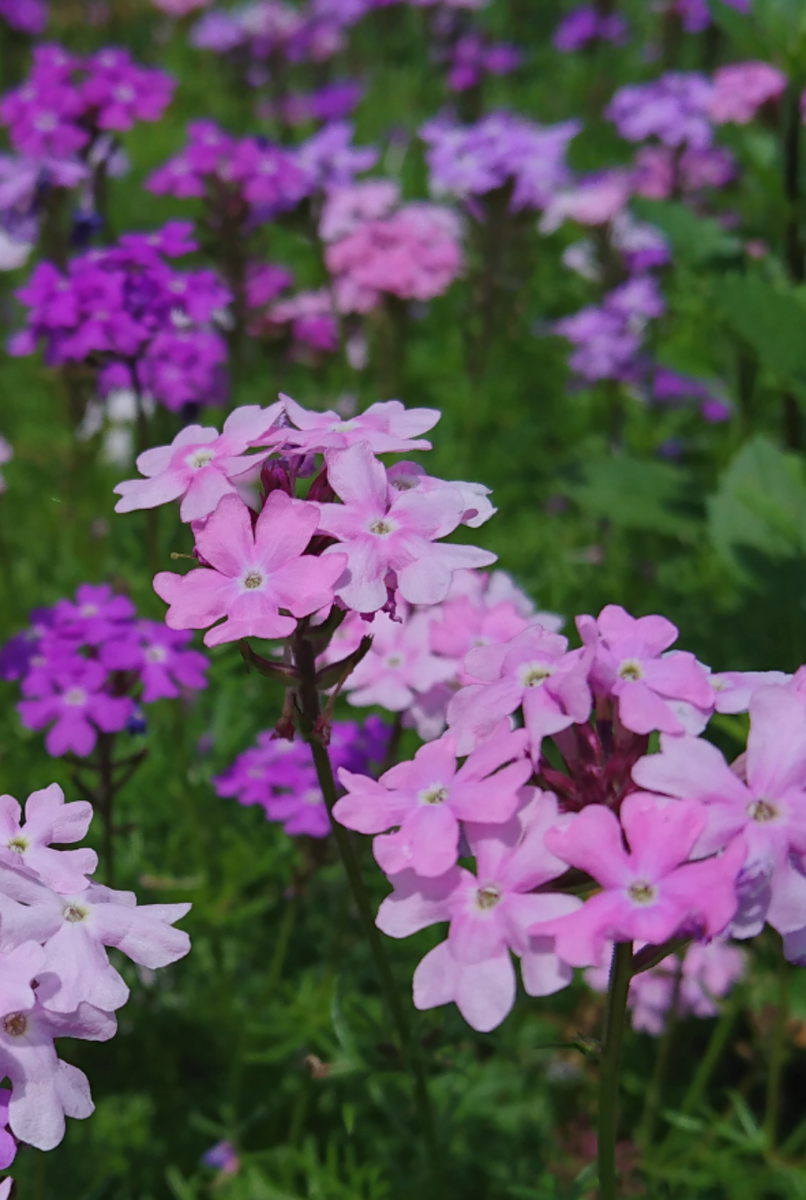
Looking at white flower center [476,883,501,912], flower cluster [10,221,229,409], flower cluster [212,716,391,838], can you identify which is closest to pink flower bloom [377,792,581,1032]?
white flower center [476,883,501,912]

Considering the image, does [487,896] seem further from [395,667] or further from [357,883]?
[395,667]

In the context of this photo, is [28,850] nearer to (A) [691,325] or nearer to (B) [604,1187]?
(B) [604,1187]

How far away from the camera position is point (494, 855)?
1049 millimetres

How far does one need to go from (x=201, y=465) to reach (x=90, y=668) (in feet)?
2.26

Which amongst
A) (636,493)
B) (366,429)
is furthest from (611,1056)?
(636,493)

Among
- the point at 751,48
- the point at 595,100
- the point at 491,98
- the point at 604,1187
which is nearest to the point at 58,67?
the point at 751,48

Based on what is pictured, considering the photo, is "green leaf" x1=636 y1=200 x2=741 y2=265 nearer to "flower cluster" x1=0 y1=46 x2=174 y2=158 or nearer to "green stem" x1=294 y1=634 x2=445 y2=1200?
"flower cluster" x1=0 y1=46 x2=174 y2=158

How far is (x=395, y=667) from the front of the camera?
174 centimetres

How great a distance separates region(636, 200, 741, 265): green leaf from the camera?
9.46 ft

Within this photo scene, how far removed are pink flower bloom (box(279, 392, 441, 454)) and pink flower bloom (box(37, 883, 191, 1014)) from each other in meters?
0.46

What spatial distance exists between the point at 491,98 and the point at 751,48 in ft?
15.6

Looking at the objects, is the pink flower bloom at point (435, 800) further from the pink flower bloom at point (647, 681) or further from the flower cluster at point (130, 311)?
the flower cluster at point (130, 311)

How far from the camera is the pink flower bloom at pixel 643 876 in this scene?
0.93m

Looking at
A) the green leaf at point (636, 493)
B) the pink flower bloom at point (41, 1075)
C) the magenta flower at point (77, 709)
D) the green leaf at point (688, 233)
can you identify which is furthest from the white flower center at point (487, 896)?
the green leaf at point (688, 233)
